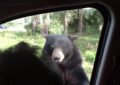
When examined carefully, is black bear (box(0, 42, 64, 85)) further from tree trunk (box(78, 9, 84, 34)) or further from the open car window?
tree trunk (box(78, 9, 84, 34))

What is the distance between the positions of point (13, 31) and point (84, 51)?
0.47 metres

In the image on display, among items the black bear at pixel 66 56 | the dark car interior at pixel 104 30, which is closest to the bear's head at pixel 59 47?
the black bear at pixel 66 56

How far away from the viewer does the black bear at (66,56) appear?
207 centimetres

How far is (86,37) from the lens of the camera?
2.13 meters

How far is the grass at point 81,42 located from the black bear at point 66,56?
0.03m

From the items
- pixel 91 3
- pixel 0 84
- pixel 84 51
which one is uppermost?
pixel 91 3

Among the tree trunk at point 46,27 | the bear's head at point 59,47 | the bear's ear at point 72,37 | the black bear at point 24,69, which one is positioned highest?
the tree trunk at point 46,27

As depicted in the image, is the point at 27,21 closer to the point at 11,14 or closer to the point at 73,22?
the point at 11,14

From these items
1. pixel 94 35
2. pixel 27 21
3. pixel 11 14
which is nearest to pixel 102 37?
pixel 94 35

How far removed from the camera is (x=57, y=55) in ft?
6.85

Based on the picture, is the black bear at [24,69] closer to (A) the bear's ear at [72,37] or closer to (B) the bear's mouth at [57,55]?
(B) the bear's mouth at [57,55]

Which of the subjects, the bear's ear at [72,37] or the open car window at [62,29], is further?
the bear's ear at [72,37]

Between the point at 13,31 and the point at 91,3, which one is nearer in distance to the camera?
the point at 13,31

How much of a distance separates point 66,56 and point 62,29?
164 mm
